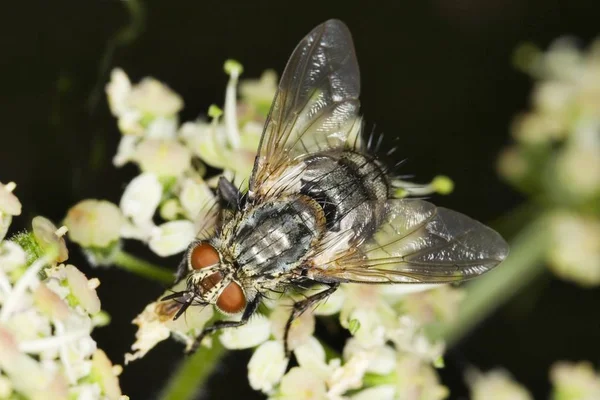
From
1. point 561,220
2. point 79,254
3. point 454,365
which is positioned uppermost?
point 79,254

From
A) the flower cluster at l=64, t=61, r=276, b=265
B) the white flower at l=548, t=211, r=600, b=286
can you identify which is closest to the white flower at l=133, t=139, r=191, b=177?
the flower cluster at l=64, t=61, r=276, b=265

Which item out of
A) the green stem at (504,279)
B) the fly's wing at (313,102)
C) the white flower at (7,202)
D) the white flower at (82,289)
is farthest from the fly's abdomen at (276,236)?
the green stem at (504,279)

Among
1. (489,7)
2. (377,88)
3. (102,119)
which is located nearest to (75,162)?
(102,119)

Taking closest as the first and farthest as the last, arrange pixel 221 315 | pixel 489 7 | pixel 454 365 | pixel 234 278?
pixel 234 278, pixel 221 315, pixel 454 365, pixel 489 7

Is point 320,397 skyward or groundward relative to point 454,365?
skyward

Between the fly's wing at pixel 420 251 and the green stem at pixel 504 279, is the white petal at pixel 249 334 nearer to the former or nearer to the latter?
the fly's wing at pixel 420 251

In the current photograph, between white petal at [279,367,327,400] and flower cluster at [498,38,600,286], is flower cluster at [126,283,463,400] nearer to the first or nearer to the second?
white petal at [279,367,327,400]

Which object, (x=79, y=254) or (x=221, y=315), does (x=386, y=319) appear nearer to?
(x=221, y=315)
